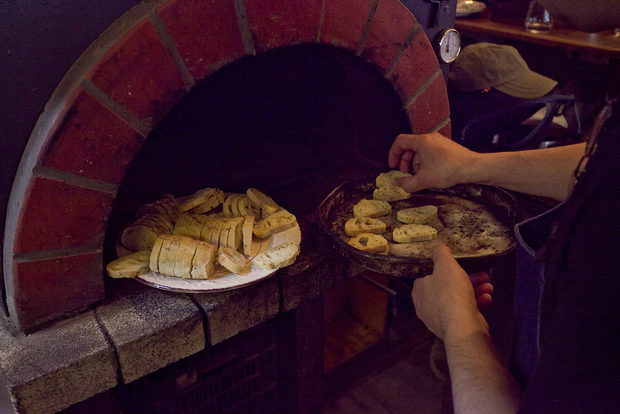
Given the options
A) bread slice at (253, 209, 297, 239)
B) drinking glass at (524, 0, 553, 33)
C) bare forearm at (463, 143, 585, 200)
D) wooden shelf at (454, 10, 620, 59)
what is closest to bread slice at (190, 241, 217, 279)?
bread slice at (253, 209, 297, 239)

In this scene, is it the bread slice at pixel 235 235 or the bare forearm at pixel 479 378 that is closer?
the bare forearm at pixel 479 378

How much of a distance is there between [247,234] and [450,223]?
74 cm

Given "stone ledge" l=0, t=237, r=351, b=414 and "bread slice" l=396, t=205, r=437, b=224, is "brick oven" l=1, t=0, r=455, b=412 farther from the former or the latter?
"bread slice" l=396, t=205, r=437, b=224

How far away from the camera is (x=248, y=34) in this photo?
1.53 m

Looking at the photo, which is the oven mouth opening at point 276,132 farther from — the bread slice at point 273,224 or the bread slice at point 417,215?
the bread slice at point 417,215

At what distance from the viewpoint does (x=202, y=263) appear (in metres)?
1.44

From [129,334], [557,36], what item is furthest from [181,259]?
[557,36]

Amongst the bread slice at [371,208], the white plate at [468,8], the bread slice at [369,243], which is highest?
the white plate at [468,8]

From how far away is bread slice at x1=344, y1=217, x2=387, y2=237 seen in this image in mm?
1658

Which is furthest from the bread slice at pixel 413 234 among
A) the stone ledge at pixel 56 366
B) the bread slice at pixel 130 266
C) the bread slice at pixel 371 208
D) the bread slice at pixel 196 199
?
the stone ledge at pixel 56 366

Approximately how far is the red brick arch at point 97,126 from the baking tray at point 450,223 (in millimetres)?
634

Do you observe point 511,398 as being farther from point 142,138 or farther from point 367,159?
point 367,159

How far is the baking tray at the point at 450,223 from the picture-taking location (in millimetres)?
1431

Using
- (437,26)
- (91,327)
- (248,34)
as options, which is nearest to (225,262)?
(91,327)
